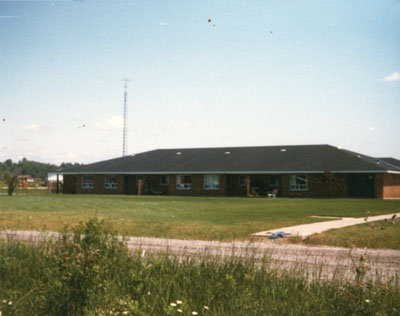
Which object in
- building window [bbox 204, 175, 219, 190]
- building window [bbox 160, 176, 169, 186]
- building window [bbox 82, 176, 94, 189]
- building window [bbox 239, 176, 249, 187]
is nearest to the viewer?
building window [bbox 239, 176, 249, 187]

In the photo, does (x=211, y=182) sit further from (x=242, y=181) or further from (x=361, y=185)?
(x=361, y=185)

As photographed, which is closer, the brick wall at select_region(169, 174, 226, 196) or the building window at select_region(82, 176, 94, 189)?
the brick wall at select_region(169, 174, 226, 196)

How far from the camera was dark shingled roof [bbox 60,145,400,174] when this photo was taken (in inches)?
1784

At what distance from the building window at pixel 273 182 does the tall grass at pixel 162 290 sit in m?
40.1

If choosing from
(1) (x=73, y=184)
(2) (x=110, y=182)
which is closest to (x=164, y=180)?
(2) (x=110, y=182)

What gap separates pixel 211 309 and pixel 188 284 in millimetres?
809

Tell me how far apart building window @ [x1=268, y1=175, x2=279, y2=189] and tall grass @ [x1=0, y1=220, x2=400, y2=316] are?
4013cm

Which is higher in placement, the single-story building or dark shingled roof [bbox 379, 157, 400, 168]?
dark shingled roof [bbox 379, 157, 400, 168]

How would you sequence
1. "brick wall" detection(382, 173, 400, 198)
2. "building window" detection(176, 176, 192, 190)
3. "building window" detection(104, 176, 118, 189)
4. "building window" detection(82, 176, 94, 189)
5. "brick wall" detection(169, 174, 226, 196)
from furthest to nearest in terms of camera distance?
"building window" detection(82, 176, 94, 189)
"building window" detection(104, 176, 118, 189)
"building window" detection(176, 176, 192, 190)
"brick wall" detection(169, 174, 226, 196)
"brick wall" detection(382, 173, 400, 198)

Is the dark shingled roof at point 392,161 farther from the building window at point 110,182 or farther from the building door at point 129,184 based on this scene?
the building window at point 110,182

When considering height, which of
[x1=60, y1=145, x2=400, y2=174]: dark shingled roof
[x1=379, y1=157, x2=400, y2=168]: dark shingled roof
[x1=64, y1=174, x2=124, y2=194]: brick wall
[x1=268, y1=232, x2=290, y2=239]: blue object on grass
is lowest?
[x1=268, y1=232, x2=290, y2=239]: blue object on grass

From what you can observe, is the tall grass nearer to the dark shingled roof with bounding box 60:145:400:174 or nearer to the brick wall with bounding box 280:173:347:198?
the dark shingled roof with bounding box 60:145:400:174

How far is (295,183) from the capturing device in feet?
152

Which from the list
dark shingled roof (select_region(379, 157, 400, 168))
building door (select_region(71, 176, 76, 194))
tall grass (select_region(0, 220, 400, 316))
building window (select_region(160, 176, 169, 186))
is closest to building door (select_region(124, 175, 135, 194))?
building window (select_region(160, 176, 169, 186))
